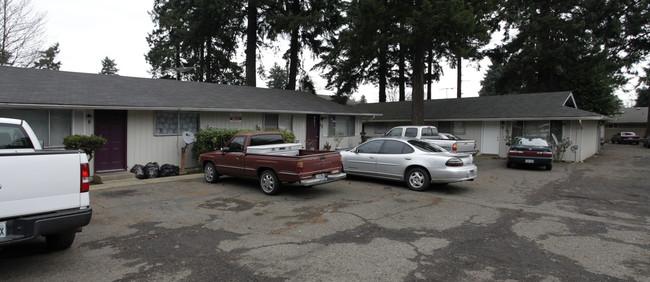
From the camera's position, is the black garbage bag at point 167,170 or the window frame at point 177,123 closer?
the black garbage bag at point 167,170

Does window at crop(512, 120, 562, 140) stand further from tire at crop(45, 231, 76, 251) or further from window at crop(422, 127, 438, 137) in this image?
tire at crop(45, 231, 76, 251)

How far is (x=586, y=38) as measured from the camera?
2527 cm

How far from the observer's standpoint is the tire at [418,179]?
29.5 ft

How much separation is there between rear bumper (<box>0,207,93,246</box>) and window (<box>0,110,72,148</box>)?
7.97 metres

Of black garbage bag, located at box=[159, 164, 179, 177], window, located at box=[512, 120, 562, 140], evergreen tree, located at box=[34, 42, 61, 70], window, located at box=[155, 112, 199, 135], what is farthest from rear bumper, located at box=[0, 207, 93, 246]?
evergreen tree, located at box=[34, 42, 61, 70]

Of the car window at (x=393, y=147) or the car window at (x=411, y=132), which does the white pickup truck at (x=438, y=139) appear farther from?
the car window at (x=393, y=147)

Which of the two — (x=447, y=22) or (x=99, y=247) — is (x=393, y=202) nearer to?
(x=99, y=247)

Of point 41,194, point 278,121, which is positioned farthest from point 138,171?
point 41,194

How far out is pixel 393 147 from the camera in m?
9.78

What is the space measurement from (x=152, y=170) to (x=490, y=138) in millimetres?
18519

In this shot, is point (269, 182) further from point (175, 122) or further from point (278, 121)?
point (278, 121)

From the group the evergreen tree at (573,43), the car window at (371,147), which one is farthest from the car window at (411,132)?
the evergreen tree at (573,43)

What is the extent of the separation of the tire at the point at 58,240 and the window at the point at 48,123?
7.06m

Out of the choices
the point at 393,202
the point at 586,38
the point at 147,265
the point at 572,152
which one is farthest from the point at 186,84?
the point at 586,38
